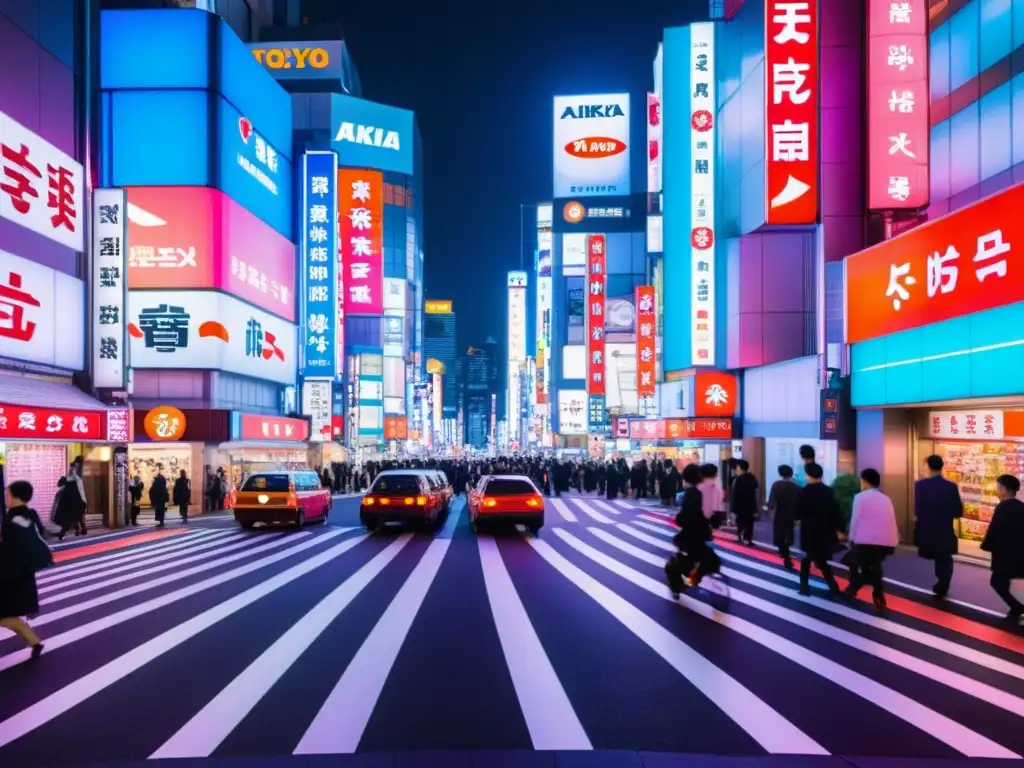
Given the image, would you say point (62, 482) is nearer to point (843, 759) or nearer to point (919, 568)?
point (919, 568)

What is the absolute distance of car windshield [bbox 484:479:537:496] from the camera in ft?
63.8

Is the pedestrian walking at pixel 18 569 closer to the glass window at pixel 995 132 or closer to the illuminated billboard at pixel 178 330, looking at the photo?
the glass window at pixel 995 132

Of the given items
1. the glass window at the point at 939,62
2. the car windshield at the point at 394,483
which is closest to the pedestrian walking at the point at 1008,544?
the glass window at the point at 939,62

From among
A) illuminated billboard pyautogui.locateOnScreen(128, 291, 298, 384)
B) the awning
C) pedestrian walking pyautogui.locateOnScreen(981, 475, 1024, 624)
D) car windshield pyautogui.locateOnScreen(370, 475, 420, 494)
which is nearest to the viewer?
pedestrian walking pyautogui.locateOnScreen(981, 475, 1024, 624)

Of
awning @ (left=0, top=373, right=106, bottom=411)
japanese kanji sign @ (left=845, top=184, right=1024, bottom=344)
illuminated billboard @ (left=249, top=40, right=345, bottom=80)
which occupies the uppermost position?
illuminated billboard @ (left=249, top=40, right=345, bottom=80)

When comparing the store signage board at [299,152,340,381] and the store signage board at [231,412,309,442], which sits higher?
the store signage board at [299,152,340,381]

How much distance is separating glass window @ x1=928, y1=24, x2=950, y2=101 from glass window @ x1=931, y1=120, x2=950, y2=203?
667 millimetres

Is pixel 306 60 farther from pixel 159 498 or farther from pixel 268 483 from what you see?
pixel 268 483

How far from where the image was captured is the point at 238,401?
114 feet

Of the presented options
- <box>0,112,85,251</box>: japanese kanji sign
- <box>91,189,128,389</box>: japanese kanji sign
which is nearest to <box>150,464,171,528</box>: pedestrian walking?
<box>91,189,128,389</box>: japanese kanji sign

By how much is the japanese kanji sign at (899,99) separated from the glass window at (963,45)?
1.74ft

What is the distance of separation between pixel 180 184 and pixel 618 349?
41.6 metres

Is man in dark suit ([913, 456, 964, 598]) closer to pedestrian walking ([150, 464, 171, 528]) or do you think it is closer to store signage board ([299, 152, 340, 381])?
pedestrian walking ([150, 464, 171, 528])

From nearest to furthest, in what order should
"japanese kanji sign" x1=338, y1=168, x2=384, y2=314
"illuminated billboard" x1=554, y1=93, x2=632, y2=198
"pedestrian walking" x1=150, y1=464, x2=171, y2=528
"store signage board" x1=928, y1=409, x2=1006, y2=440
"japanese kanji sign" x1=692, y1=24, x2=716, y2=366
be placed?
"store signage board" x1=928, y1=409, x2=1006, y2=440
"pedestrian walking" x1=150, y1=464, x2=171, y2=528
"japanese kanji sign" x1=692, y1=24, x2=716, y2=366
"japanese kanji sign" x1=338, y1=168, x2=384, y2=314
"illuminated billboard" x1=554, y1=93, x2=632, y2=198
